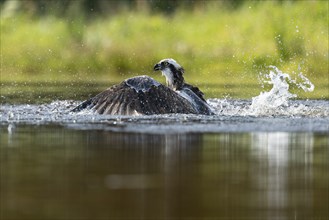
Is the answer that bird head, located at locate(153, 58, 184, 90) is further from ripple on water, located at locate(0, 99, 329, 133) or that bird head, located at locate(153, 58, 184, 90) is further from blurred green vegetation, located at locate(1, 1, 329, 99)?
blurred green vegetation, located at locate(1, 1, 329, 99)

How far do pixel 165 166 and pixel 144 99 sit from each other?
6972 millimetres

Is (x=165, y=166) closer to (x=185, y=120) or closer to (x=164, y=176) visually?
(x=164, y=176)

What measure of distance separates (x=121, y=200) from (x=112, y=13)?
44729 millimetres

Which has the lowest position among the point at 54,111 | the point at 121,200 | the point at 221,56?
the point at 121,200

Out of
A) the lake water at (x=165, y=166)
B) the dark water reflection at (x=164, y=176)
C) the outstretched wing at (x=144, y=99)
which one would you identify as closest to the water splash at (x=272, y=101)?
the lake water at (x=165, y=166)

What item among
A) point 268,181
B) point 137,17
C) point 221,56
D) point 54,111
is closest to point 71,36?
point 137,17

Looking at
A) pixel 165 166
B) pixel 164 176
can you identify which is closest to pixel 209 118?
pixel 165 166

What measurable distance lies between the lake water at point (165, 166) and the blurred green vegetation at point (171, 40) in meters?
22.6

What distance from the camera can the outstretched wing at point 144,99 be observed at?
1867 cm

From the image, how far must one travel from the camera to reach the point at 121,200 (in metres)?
9.70

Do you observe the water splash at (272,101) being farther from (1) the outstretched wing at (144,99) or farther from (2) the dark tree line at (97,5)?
(2) the dark tree line at (97,5)

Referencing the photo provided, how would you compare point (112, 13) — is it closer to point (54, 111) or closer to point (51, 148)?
point (54, 111)

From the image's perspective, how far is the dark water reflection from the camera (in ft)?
30.3

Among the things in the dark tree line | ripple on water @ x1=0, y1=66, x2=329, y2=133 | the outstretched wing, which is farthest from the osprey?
the dark tree line
